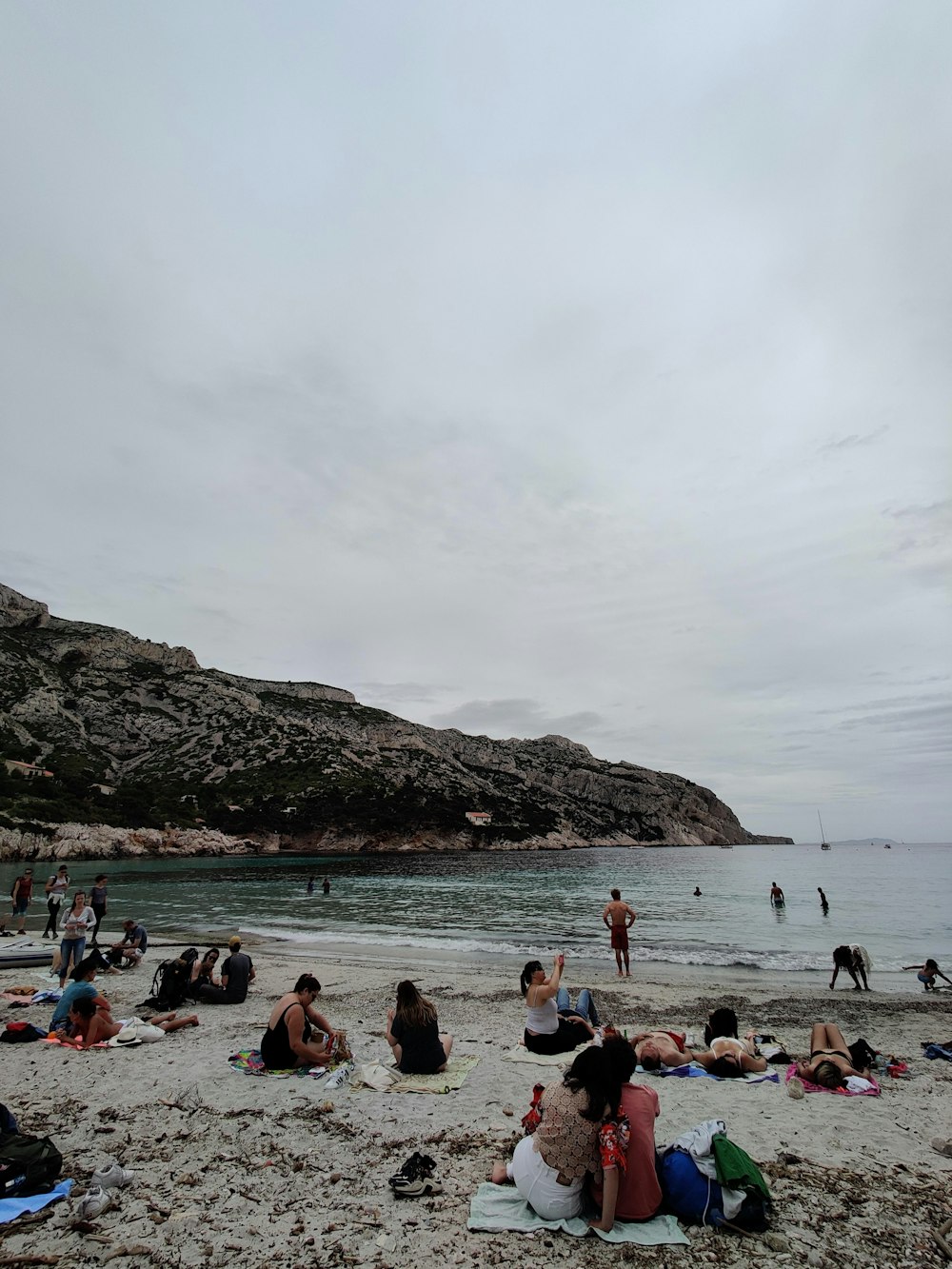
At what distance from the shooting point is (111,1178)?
5352 millimetres

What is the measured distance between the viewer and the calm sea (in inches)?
969

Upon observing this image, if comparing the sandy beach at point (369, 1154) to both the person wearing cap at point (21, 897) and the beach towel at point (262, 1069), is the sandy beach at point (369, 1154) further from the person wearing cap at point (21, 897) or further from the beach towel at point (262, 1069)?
the person wearing cap at point (21, 897)

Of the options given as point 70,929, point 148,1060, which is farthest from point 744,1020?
point 70,929

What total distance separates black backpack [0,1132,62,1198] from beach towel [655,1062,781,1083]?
6.95 metres

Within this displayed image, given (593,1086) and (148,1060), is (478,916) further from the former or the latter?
(593,1086)

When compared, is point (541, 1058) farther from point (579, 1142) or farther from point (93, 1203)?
point (93, 1203)

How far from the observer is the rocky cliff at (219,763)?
83.2 meters

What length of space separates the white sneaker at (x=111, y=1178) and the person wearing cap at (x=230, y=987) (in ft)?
26.2

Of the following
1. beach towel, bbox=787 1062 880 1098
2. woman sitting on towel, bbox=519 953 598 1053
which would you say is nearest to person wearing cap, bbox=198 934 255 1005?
woman sitting on towel, bbox=519 953 598 1053

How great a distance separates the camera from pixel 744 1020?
13.1 meters

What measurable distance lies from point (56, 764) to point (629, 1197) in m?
98.1

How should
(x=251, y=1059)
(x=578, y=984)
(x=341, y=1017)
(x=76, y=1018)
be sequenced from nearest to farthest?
(x=251, y=1059)
(x=76, y=1018)
(x=341, y=1017)
(x=578, y=984)

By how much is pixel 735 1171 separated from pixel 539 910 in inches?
1310

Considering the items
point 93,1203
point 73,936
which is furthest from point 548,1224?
point 73,936
